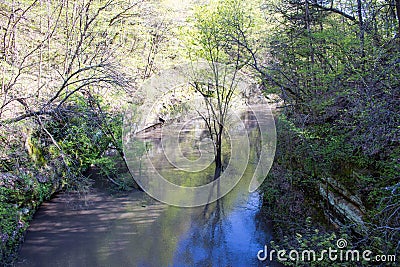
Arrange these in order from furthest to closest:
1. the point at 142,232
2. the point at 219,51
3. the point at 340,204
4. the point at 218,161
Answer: the point at 218,161
the point at 219,51
the point at 142,232
the point at 340,204

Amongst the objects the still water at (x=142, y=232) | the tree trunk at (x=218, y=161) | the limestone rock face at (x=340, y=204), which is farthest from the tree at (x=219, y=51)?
the limestone rock face at (x=340, y=204)

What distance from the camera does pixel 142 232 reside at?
6484 mm

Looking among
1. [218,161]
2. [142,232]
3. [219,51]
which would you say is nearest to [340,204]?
[142,232]

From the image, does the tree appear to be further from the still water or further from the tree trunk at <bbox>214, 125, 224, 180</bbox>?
the still water

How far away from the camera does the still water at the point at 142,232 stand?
220 inches

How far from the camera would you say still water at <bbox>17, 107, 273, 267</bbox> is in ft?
18.3

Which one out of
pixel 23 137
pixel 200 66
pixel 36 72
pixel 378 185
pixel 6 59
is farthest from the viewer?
pixel 200 66

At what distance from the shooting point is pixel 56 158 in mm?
7566

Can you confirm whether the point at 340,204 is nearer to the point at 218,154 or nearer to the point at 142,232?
the point at 142,232

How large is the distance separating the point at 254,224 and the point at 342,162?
2222 mm

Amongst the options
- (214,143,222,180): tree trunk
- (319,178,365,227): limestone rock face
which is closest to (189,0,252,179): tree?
(214,143,222,180): tree trunk

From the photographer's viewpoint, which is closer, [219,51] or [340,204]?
[340,204]

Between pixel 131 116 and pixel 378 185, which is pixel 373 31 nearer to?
pixel 378 185

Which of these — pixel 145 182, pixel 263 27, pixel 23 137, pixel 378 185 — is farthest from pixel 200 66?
pixel 378 185
